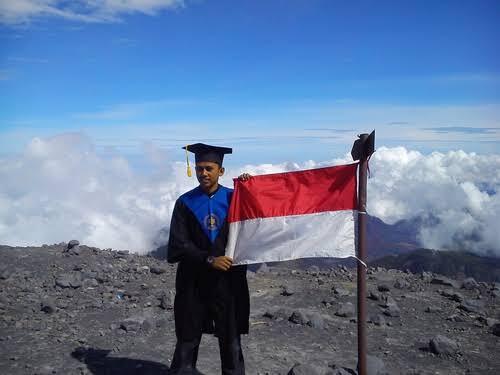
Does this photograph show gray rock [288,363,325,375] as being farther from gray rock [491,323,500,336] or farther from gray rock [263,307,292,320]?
gray rock [491,323,500,336]

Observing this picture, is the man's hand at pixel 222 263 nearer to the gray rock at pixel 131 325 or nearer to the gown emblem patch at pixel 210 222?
the gown emblem patch at pixel 210 222

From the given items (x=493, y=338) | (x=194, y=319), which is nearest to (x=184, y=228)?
(x=194, y=319)

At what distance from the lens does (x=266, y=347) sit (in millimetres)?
6859

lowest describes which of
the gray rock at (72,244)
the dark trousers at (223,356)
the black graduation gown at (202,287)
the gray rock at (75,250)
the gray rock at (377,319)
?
the gray rock at (377,319)


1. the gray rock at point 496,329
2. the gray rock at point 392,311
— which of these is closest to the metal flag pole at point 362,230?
the gray rock at point 392,311


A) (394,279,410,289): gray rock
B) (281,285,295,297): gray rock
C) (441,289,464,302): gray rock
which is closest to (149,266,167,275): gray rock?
(281,285,295,297): gray rock

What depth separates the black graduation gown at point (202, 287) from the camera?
448 cm

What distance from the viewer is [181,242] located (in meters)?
4.39

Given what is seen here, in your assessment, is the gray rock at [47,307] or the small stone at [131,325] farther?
the gray rock at [47,307]

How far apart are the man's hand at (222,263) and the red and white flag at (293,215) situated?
188 millimetres

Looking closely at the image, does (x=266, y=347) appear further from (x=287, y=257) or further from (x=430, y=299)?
(x=430, y=299)

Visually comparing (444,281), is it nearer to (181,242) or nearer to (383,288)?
(383,288)

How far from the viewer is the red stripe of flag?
4488 mm

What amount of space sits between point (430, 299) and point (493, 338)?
1.98 m
